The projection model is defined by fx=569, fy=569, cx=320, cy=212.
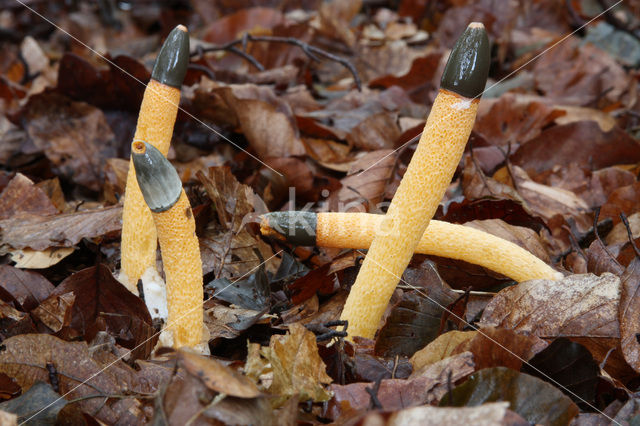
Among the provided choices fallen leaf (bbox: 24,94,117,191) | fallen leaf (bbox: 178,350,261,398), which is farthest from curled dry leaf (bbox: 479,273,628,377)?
fallen leaf (bbox: 24,94,117,191)

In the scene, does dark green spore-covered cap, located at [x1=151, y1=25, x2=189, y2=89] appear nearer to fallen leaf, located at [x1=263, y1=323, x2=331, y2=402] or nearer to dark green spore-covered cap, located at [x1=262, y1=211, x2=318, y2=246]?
dark green spore-covered cap, located at [x1=262, y1=211, x2=318, y2=246]

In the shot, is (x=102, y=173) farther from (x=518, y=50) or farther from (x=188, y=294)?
(x=518, y=50)

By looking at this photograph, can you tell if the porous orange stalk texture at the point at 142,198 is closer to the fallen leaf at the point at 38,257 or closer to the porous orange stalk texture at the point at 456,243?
the fallen leaf at the point at 38,257

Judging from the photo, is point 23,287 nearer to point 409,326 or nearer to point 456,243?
point 409,326

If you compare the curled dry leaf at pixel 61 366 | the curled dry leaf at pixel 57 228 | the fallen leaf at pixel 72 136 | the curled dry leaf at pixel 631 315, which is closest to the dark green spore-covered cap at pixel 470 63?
the curled dry leaf at pixel 631 315

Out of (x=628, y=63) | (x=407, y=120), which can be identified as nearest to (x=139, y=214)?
(x=407, y=120)

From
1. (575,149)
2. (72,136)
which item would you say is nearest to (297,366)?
(72,136)

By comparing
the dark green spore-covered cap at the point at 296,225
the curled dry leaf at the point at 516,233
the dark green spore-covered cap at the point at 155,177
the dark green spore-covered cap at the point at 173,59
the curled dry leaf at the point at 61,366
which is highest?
the dark green spore-covered cap at the point at 173,59
